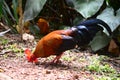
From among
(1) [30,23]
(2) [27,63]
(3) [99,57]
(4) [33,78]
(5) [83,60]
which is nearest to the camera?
(4) [33,78]

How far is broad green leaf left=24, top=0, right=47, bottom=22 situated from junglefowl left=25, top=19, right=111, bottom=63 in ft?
3.40

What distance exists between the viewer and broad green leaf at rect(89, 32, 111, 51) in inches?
189

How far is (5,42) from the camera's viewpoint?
4.67 m

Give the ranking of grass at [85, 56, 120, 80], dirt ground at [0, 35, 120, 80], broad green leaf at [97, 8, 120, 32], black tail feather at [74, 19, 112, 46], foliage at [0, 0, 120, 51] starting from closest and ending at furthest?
dirt ground at [0, 35, 120, 80] → grass at [85, 56, 120, 80] → black tail feather at [74, 19, 112, 46] → broad green leaf at [97, 8, 120, 32] → foliage at [0, 0, 120, 51]

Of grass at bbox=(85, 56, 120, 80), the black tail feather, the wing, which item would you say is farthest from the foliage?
the wing

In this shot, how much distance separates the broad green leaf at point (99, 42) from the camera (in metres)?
4.79

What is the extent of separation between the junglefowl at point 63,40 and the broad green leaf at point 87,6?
93cm

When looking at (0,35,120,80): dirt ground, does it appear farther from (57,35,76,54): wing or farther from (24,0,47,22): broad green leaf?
(24,0,47,22): broad green leaf

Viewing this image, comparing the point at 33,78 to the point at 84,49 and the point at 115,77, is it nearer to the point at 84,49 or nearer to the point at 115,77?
the point at 115,77

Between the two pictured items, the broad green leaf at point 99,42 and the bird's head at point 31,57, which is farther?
the broad green leaf at point 99,42

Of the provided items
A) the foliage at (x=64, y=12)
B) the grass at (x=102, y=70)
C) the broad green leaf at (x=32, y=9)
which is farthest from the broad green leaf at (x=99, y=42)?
the broad green leaf at (x=32, y=9)

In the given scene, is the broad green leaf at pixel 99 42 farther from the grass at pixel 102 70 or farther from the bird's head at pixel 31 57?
the bird's head at pixel 31 57

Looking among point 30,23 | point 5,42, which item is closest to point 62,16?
point 30,23

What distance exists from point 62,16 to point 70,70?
2.36 meters
